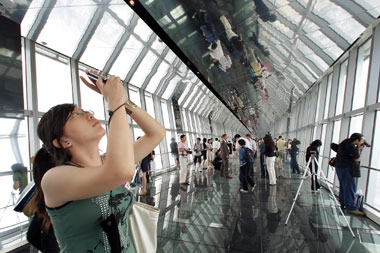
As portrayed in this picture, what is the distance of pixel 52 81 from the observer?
7207 millimetres

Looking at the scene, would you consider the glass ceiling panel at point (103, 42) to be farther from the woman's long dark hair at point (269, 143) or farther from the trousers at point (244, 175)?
the woman's long dark hair at point (269, 143)

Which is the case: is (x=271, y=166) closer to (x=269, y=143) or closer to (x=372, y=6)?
(x=269, y=143)

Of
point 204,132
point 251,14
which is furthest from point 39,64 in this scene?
point 204,132

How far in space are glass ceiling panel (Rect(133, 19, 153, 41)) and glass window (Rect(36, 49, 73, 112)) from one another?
3.66 metres

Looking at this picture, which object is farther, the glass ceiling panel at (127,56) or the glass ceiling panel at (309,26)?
the glass ceiling panel at (127,56)

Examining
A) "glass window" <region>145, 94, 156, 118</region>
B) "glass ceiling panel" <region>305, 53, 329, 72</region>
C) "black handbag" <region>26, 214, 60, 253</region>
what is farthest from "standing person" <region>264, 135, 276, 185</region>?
"glass window" <region>145, 94, 156, 118</region>

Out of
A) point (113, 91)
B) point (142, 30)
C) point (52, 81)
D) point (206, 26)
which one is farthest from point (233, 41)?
point (52, 81)

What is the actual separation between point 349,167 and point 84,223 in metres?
5.69

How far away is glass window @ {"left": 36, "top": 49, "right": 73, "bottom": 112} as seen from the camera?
6.67m

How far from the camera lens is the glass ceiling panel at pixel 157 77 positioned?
8.18 m

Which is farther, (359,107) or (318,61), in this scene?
(318,61)

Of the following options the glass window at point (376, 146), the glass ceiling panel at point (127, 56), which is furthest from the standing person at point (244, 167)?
the glass ceiling panel at point (127, 56)

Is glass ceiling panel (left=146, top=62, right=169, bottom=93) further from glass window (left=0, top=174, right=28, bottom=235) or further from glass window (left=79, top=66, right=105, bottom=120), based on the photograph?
glass window (left=0, top=174, right=28, bottom=235)

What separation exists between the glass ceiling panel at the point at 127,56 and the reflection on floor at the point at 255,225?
4.52 meters
